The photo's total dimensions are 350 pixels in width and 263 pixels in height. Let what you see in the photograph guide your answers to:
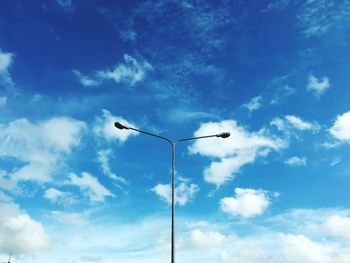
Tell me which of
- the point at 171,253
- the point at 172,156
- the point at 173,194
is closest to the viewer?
the point at 171,253

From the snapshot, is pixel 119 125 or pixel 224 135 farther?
pixel 224 135

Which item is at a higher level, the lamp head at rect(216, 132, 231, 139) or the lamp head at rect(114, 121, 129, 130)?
the lamp head at rect(216, 132, 231, 139)

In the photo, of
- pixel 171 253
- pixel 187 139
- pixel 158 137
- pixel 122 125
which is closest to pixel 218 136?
pixel 187 139

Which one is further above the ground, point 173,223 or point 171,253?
point 173,223

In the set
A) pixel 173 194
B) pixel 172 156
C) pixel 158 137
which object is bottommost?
pixel 173 194

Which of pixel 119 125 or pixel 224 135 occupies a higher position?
pixel 224 135

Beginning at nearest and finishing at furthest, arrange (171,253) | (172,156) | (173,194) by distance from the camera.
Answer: (171,253) → (173,194) → (172,156)

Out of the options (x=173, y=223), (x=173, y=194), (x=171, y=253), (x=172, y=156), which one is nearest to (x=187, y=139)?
(x=172, y=156)

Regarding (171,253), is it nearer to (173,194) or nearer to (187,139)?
(173,194)

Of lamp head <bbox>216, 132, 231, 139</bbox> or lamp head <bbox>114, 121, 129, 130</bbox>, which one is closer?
lamp head <bbox>114, 121, 129, 130</bbox>

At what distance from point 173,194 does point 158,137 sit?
411cm

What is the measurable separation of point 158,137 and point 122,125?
281 cm

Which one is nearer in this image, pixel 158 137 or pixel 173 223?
pixel 173 223

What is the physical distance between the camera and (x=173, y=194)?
58.1 ft
